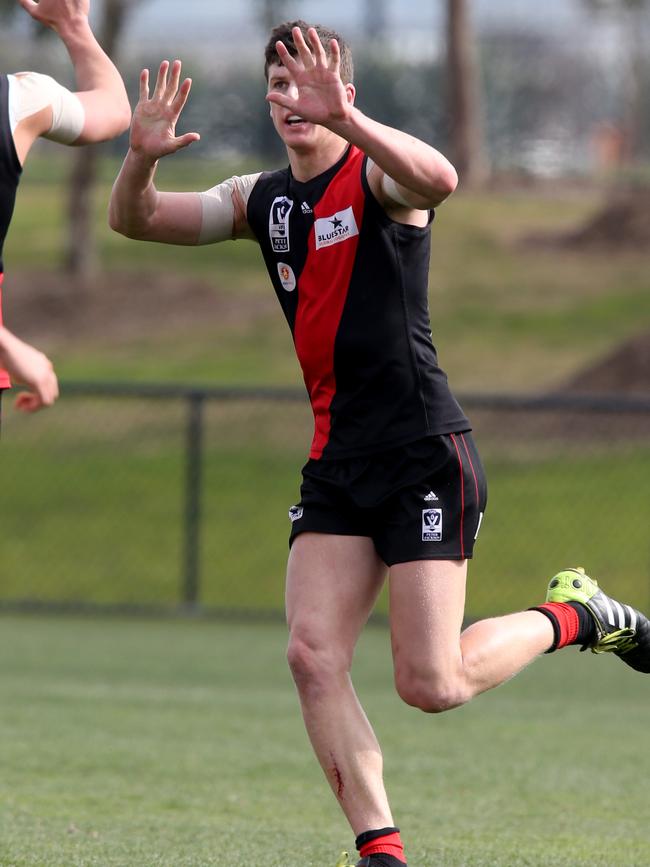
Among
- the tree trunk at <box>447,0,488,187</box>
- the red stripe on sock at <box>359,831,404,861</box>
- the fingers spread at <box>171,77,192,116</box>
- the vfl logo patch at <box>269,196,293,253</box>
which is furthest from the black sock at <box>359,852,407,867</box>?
the tree trunk at <box>447,0,488,187</box>

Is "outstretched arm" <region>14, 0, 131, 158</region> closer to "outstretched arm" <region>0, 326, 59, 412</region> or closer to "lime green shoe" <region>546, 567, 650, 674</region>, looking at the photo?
"outstretched arm" <region>0, 326, 59, 412</region>

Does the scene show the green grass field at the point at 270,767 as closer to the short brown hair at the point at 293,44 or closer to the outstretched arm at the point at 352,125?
the outstretched arm at the point at 352,125

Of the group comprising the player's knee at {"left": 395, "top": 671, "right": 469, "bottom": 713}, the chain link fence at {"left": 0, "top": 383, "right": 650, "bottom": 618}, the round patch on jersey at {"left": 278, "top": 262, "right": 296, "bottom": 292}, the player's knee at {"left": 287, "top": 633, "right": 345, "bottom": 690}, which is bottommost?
the chain link fence at {"left": 0, "top": 383, "right": 650, "bottom": 618}

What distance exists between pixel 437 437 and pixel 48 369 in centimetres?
149

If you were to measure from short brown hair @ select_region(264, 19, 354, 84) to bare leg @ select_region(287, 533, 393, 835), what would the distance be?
1.46 metres

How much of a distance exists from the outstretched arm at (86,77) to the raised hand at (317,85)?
479mm

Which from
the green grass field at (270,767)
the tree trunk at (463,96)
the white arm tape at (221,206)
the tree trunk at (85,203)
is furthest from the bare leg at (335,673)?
the tree trunk at (463,96)

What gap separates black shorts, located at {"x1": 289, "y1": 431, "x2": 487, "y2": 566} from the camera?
493 cm

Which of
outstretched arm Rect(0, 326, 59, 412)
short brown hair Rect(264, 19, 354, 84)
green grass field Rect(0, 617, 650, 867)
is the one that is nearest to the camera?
outstretched arm Rect(0, 326, 59, 412)

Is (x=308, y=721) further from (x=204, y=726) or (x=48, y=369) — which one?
(x=204, y=726)

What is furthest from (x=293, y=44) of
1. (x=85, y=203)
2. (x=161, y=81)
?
(x=85, y=203)

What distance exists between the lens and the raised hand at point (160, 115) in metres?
5.03

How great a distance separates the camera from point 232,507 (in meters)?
17.5

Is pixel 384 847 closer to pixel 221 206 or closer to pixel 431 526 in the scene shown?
Answer: pixel 431 526
